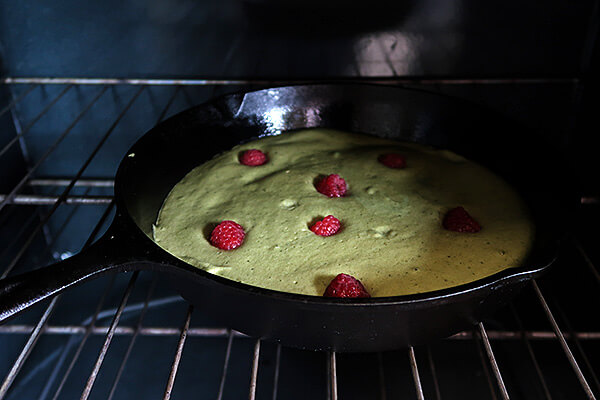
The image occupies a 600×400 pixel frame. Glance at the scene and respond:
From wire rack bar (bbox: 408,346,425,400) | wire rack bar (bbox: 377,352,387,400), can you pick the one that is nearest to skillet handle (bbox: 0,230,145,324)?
wire rack bar (bbox: 408,346,425,400)

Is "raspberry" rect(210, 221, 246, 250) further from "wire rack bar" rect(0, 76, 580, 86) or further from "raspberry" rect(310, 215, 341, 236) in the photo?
"wire rack bar" rect(0, 76, 580, 86)

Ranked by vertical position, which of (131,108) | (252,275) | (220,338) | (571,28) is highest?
(571,28)

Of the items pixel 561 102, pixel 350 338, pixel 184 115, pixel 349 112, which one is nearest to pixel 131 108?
pixel 184 115

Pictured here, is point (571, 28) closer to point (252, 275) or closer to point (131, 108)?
point (252, 275)

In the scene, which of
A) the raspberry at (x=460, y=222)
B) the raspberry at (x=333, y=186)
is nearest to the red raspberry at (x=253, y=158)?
the raspberry at (x=333, y=186)

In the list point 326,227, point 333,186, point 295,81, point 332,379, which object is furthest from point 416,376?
point 295,81

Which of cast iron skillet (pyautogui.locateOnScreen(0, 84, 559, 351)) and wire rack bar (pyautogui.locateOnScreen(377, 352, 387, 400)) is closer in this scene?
cast iron skillet (pyautogui.locateOnScreen(0, 84, 559, 351))

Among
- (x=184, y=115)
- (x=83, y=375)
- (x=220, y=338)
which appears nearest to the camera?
(x=184, y=115)
